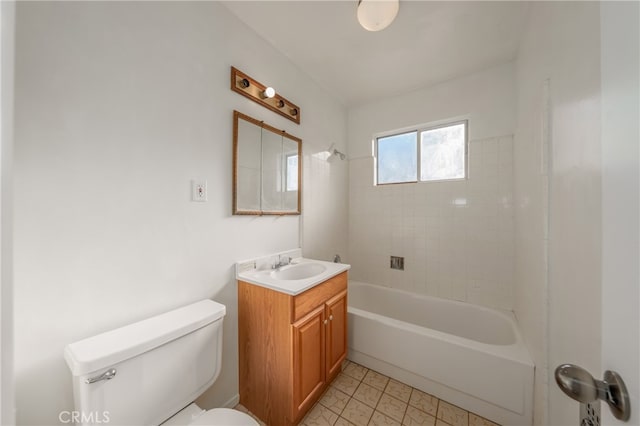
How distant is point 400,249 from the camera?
2.49 m

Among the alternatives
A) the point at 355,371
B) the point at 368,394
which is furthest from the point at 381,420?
the point at 355,371

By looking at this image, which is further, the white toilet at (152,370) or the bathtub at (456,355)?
the bathtub at (456,355)

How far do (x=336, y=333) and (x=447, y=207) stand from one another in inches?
63.3

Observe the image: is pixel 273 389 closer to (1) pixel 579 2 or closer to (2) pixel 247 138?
(2) pixel 247 138

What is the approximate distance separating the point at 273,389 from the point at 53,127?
5.35 feet

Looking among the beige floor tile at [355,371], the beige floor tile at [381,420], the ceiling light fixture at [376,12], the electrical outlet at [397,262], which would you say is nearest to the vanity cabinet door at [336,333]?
the beige floor tile at [355,371]

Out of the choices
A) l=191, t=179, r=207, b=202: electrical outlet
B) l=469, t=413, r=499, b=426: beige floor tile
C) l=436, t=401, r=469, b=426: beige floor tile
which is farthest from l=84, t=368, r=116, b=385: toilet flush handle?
l=469, t=413, r=499, b=426: beige floor tile

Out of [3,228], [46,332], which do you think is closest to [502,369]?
[3,228]

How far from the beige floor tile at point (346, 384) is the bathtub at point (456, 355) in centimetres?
20

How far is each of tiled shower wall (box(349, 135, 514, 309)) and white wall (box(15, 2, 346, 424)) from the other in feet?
5.15

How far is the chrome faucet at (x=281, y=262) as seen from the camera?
67.6 inches

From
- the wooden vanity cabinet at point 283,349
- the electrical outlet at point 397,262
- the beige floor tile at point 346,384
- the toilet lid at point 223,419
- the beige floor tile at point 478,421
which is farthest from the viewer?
the electrical outlet at point 397,262

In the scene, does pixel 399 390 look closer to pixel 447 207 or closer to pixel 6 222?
pixel 447 207

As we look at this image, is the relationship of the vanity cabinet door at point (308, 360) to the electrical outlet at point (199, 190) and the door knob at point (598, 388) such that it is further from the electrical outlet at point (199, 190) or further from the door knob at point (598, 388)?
the door knob at point (598, 388)
